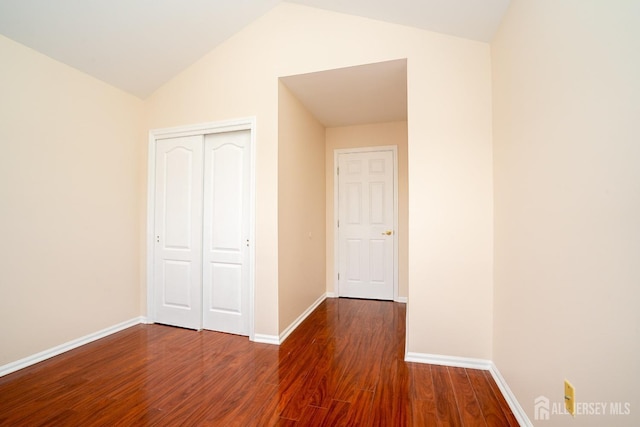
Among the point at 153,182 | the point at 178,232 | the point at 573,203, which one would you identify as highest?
the point at 153,182

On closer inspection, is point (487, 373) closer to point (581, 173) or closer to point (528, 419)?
point (528, 419)

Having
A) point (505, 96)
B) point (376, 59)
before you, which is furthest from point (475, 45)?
point (376, 59)

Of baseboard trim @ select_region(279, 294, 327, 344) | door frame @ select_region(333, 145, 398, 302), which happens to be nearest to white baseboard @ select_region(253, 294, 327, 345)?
baseboard trim @ select_region(279, 294, 327, 344)

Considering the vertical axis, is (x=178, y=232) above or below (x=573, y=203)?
below

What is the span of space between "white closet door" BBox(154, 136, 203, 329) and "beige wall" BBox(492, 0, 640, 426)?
280 centimetres

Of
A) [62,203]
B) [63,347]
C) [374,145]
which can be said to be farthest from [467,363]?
[62,203]

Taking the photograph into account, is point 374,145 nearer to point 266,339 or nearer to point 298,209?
point 298,209

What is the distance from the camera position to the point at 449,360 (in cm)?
217

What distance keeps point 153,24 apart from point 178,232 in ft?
6.48

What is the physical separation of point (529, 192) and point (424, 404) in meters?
1.42

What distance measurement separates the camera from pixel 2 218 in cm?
205
